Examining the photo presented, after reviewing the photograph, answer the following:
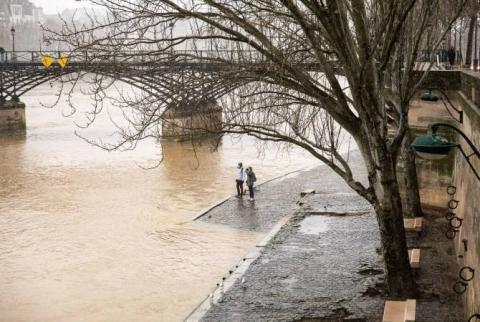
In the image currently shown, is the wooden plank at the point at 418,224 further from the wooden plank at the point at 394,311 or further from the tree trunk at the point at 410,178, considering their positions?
the wooden plank at the point at 394,311

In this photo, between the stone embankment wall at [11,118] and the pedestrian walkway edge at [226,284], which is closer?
the pedestrian walkway edge at [226,284]

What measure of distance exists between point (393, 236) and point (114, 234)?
11.0 meters

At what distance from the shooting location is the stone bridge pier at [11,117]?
5025cm

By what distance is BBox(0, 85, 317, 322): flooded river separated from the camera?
47.8 ft

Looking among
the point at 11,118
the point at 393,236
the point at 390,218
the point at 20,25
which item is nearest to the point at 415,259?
the point at 393,236

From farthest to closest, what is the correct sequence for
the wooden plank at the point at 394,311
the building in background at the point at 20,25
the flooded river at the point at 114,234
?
the building in background at the point at 20,25, the flooded river at the point at 114,234, the wooden plank at the point at 394,311

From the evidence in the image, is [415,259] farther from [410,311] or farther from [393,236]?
[410,311]

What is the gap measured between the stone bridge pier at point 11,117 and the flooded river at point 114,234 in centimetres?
1216

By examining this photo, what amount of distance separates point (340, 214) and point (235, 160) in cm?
1626

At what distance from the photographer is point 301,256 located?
14.9 m

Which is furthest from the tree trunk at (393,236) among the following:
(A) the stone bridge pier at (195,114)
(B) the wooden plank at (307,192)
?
(B) the wooden plank at (307,192)

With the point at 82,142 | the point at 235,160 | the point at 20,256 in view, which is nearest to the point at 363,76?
the point at 20,256

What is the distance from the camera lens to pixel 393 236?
1138 cm

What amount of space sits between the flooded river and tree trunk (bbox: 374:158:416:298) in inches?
134
